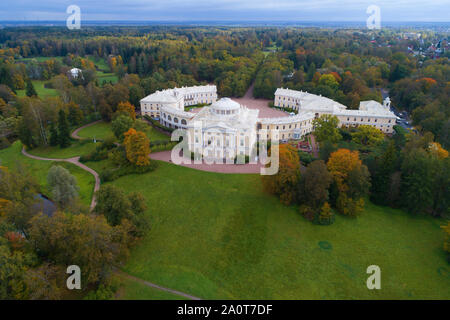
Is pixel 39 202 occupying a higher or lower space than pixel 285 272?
higher

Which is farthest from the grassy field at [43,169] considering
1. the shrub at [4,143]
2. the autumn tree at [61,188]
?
the autumn tree at [61,188]

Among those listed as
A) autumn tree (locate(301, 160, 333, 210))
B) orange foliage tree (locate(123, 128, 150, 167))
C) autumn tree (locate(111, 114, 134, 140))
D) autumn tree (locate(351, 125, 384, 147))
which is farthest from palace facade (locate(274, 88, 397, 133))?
autumn tree (locate(111, 114, 134, 140))

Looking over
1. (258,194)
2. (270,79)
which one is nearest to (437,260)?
(258,194)

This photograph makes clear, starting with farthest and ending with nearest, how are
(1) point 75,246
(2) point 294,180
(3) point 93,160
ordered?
1. (3) point 93,160
2. (2) point 294,180
3. (1) point 75,246

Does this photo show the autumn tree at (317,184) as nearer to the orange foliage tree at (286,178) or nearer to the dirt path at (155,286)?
the orange foliage tree at (286,178)

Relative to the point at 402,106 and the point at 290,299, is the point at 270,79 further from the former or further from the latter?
the point at 290,299

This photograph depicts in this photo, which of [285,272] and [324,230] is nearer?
[285,272]

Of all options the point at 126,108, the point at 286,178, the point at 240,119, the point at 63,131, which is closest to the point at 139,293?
the point at 286,178
